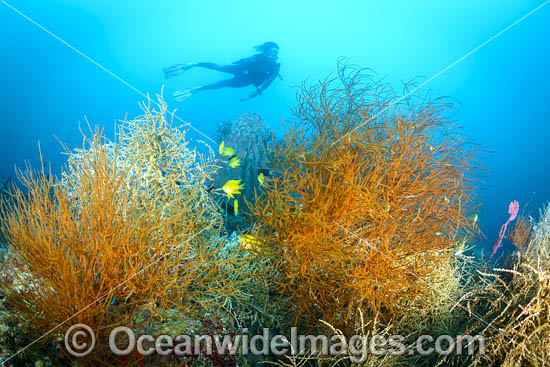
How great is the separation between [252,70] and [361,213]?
16.7 metres

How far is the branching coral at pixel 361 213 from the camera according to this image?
263 centimetres

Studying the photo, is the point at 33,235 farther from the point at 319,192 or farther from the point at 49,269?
the point at 319,192

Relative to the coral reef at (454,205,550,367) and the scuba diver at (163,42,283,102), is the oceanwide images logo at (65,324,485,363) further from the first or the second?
the scuba diver at (163,42,283,102)

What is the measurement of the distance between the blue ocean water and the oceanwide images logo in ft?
155

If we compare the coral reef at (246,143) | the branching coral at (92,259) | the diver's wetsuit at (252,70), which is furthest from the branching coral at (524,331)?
the diver's wetsuit at (252,70)

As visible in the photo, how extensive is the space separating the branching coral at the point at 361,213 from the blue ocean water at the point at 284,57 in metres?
46.9

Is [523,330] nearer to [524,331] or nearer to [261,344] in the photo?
[524,331]

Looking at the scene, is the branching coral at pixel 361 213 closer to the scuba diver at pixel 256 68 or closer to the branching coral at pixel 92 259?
the branching coral at pixel 92 259

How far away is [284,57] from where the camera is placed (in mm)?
58812

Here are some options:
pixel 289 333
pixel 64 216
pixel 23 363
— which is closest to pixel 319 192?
pixel 289 333

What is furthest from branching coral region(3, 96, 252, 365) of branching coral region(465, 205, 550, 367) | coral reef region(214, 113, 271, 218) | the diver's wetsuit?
the diver's wetsuit

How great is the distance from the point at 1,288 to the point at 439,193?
431cm

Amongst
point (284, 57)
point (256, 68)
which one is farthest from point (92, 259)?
point (284, 57)

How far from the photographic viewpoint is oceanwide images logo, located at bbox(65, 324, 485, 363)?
7.09 ft
